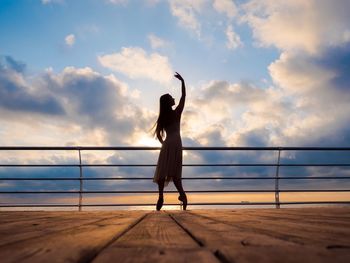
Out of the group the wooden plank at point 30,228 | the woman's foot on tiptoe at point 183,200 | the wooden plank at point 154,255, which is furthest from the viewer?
the woman's foot on tiptoe at point 183,200

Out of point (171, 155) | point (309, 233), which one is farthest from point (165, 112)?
point (309, 233)

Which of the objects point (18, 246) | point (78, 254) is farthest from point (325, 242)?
point (18, 246)

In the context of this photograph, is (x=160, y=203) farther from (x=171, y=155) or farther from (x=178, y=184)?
(x=171, y=155)

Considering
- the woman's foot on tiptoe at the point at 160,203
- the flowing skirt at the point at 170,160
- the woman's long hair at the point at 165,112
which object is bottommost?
the woman's foot on tiptoe at the point at 160,203

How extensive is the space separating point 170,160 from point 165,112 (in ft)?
1.71

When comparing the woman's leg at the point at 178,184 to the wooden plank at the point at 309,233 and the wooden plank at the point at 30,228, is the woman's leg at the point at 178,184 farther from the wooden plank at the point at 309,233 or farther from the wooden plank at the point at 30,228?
the wooden plank at the point at 309,233

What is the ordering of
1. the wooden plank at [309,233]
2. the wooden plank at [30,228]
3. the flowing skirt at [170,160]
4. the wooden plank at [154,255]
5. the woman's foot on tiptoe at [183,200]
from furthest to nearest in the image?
the flowing skirt at [170,160] → the woman's foot on tiptoe at [183,200] → the wooden plank at [30,228] → the wooden plank at [309,233] → the wooden plank at [154,255]

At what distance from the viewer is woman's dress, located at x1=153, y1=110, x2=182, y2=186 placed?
387 centimetres

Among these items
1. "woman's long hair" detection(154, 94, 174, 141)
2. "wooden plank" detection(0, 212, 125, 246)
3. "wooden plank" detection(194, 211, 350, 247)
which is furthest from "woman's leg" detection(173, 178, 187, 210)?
"wooden plank" detection(194, 211, 350, 247)

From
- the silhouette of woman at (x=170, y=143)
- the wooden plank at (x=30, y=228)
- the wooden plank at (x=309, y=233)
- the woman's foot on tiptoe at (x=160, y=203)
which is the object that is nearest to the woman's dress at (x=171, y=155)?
the silhouette of woman at (x=170, y=143)

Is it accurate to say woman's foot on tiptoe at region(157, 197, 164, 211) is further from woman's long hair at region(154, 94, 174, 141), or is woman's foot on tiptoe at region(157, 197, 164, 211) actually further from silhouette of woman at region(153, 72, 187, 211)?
woman's long hair at region(154, 94, 174, 141)

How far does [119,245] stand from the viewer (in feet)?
2.42

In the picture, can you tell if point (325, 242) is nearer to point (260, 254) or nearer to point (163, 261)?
point (260, 254)

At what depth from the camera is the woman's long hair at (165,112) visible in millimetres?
3859
